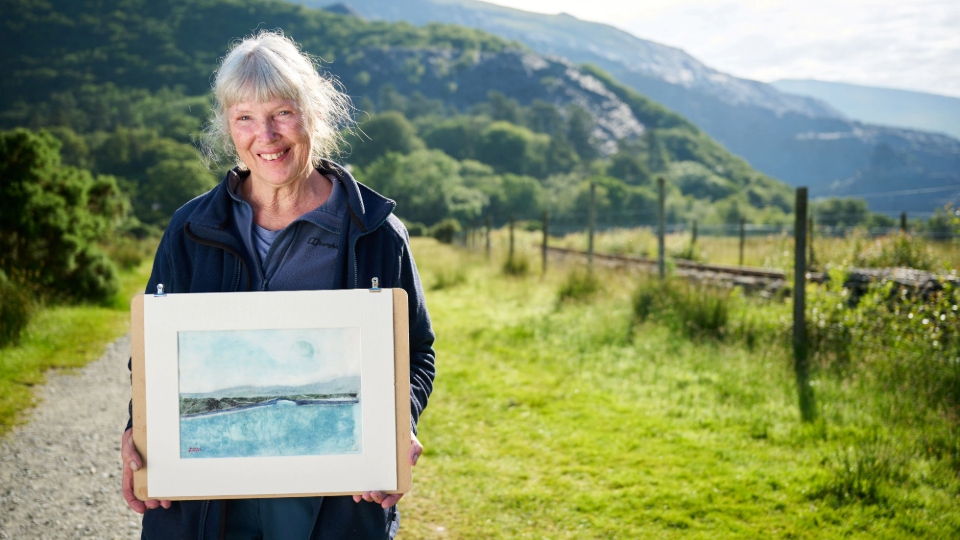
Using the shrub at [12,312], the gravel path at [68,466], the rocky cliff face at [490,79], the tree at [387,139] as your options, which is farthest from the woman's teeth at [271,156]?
the rocky cliff face at [490,79]

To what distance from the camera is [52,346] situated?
8203 millimetres

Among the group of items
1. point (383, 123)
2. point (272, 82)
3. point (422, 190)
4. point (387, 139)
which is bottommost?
point (272, 82)

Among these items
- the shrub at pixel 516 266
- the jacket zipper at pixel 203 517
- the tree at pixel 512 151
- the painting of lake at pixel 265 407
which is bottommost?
the shrub at pixel 516 266

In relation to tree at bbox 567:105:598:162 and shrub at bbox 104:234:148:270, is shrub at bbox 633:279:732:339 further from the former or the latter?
tree at bbox 567:105:598:162

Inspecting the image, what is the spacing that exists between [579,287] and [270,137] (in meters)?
9.92

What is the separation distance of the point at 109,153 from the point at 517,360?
80713 millimetres

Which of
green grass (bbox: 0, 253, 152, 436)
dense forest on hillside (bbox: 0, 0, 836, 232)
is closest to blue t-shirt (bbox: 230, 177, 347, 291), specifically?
green grass (bbox: 0, 253, 152, 436)

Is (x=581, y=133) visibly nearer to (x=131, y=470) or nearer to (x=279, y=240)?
(x=279, y=240)

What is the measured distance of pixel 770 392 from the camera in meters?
6.20

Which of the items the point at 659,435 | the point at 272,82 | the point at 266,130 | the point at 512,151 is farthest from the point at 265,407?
the point at 512,151

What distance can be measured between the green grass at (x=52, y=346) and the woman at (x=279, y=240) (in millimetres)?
4979

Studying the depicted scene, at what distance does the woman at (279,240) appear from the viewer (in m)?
1.85

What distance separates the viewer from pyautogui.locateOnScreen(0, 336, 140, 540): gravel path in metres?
4.17

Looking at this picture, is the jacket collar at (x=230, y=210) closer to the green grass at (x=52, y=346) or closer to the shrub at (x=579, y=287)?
the green grass at (x=52, y=346)
